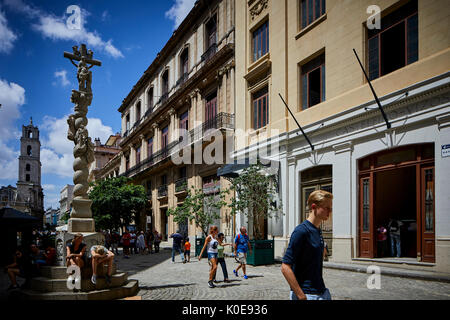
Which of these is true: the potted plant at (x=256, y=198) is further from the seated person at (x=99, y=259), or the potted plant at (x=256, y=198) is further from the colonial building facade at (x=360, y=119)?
the seated person at (x=99, y=259)

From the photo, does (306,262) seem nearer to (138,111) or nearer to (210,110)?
(210,110)

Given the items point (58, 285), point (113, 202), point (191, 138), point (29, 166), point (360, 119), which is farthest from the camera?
point (29, 166)

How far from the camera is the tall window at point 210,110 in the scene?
65.6 ft

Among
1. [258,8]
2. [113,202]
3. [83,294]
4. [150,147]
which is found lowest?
[83,294]

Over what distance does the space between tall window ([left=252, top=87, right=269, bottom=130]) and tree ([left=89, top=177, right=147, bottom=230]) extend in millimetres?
14488

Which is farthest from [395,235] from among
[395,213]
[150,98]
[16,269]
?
[150,98]

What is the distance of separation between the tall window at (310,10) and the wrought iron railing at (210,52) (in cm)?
734

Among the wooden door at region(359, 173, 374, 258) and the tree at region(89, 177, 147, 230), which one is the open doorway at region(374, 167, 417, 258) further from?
the tree at region(89, 177, 147, 230)

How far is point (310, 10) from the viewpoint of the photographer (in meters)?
14.0

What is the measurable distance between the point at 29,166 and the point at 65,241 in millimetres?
108343

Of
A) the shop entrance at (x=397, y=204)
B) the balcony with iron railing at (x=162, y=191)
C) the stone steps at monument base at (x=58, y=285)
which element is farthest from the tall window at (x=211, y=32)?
the stone steps at monument base at (x=58, y=285)

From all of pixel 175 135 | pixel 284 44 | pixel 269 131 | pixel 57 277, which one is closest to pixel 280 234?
pixel 269 131

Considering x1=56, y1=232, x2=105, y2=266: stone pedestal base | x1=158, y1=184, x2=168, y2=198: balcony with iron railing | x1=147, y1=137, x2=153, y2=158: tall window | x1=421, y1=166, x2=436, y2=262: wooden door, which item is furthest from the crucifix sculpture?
x1=147, y1=137, x2=153, y2=158: tall window
